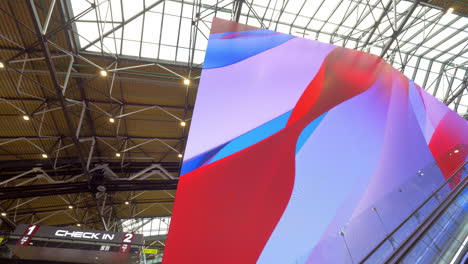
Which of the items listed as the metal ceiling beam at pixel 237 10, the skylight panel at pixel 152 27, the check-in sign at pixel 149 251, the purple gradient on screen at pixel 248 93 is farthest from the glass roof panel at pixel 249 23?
the check-in sign at pixel 149 251

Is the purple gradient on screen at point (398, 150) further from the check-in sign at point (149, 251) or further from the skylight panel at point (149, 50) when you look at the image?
the skylight panel at point (149, 50)

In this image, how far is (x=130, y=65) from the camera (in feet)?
55.5

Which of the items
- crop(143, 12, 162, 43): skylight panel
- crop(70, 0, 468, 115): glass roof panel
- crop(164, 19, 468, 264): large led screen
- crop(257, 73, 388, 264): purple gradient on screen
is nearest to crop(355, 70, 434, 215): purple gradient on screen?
crop(164, 19, 468, 264): large led screen

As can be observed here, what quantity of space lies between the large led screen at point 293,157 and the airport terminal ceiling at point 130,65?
4135 millimetres

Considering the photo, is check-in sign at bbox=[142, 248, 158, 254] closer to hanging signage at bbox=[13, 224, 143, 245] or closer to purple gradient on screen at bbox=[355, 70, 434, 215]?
hanging signage at bbox=[13, 224, 143, 245]

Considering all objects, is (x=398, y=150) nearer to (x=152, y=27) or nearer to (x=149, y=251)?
(x=149, y=251)

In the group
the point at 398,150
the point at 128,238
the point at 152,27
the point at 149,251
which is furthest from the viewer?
the point at 152,27

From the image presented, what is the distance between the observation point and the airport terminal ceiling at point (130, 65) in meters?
14.8

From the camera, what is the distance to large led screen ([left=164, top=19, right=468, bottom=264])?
6.64m

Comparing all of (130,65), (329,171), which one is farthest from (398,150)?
(130,65)

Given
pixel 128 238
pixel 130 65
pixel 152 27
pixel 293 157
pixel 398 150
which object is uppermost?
pixel 152 27

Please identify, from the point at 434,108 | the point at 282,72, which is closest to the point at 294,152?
the point at 282,72

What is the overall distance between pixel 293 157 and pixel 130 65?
39.7ft

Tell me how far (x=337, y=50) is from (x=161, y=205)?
27.5 metres
